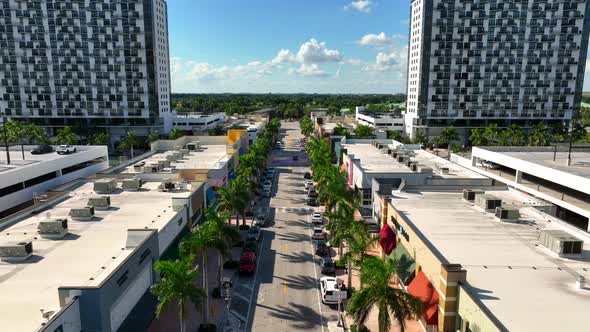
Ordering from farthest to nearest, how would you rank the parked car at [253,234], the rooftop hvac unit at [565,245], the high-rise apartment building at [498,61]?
the high-rise apartment building at [498,61] → the parked car at [253,234] → the rooftop hvac unit at [565,245]

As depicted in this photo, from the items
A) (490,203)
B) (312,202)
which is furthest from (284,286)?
(312,202)

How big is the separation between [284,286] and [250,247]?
10212mm

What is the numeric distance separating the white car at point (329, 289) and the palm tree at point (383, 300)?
10843mm

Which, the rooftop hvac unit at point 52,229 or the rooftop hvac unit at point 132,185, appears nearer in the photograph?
the rooftop hvac unit at point 52,229

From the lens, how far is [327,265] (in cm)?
4500

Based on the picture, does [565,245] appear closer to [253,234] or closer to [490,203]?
[490,203]

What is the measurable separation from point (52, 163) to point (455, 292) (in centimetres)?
5861

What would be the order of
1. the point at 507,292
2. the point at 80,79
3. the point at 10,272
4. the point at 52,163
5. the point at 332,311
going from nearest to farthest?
the point at 507,292 < the point at 10,272 < the point at 332,311 < the point at 52,163 < the point at 80,79

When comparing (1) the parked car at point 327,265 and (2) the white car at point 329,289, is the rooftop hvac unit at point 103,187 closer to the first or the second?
(1) the parked car at point 327,265

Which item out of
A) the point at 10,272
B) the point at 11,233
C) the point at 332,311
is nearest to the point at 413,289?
the point at 332,311

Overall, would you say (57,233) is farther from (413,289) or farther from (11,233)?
(413,289)

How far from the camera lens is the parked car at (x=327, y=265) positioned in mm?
44234

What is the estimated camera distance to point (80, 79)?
433 ft

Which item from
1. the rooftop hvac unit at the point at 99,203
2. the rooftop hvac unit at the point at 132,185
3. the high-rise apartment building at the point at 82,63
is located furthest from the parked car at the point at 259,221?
the high-rise apartment building at the point at 82,63
